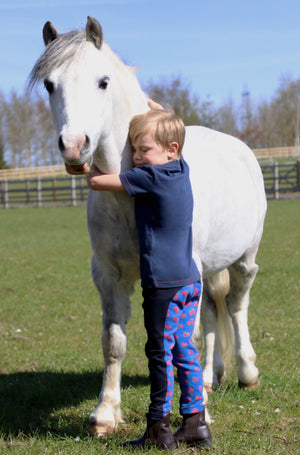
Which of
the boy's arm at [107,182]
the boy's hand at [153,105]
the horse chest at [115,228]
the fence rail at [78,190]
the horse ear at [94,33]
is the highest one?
the horse ear at [94,33]

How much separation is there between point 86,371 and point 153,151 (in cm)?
262

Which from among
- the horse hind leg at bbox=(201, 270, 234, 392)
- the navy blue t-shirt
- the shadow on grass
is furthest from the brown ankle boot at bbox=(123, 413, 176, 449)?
the horse hind leg at bbox=(201, 270, 234, 392)

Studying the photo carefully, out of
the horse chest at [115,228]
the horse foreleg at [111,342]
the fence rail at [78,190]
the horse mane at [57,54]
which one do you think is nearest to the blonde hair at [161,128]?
the horse chest at [115,228]

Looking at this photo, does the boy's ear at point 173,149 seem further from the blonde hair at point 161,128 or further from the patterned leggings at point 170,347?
the patterned leggings at point 170,347

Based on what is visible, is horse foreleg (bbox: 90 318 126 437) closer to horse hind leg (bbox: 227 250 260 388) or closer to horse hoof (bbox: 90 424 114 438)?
horse hoof (bbox: 90 424 114 438)

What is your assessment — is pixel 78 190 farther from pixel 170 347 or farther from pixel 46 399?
pixel 170 347

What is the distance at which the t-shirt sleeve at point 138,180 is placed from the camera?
288 cm

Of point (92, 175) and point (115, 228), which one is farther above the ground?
Result: point (92, 175)

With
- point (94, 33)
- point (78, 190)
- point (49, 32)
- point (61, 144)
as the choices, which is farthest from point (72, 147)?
point (78, 190)

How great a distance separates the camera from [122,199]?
319 centimetres

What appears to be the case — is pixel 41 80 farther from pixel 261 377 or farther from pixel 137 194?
pixel 261 377

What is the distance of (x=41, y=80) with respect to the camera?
284 centimetres

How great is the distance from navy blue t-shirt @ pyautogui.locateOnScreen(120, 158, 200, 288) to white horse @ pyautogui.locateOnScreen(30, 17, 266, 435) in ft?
0.75

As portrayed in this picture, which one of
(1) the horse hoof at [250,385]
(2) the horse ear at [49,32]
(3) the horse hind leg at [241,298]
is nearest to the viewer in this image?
(2) the horse ear at [49,32]
